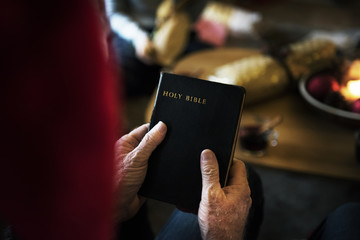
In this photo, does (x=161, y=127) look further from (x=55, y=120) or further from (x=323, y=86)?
(x=323, y=86)

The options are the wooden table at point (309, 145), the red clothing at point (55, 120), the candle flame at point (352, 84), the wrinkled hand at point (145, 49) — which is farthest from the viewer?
the wrinkled hand at point (145, 49)

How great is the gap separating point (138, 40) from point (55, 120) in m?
1.31

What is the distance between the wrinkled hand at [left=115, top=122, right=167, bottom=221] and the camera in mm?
555

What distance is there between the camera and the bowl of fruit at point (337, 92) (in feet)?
3.34

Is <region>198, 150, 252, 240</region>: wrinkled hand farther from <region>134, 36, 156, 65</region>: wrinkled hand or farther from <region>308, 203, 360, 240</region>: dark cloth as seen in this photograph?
<region>134, 36, 156, 65</region>: wrinkled hand

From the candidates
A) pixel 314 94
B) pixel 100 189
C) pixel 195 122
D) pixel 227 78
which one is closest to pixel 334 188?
pixel 314 94

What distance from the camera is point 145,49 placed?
1440 mm

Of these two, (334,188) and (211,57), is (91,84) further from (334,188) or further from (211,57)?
(334,188)

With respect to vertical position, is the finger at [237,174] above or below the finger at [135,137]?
below

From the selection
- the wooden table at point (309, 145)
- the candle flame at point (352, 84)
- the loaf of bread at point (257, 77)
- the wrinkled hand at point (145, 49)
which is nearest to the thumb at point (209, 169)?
the wooden table at point (309, 145)

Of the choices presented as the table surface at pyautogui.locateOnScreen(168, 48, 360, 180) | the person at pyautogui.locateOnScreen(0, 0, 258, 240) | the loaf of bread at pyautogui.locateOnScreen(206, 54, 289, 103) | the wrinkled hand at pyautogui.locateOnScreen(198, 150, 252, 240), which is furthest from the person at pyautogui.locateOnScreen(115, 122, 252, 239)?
the loaf of bread at pyautogui.locateOnScreen(206, 54, 289, 103)

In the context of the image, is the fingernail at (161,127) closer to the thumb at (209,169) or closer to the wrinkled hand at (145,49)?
the thumb at (209,169)

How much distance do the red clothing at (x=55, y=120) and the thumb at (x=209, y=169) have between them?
25 cm

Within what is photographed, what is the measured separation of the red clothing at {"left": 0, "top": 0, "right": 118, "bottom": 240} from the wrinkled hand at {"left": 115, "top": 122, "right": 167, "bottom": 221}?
25cm
